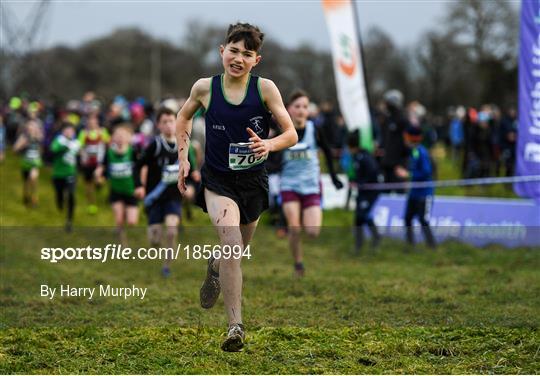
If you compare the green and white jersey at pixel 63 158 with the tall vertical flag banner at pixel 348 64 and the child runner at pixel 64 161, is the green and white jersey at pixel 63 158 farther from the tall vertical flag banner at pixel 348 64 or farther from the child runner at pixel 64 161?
the tall vertical flag banner at pixel 348 64

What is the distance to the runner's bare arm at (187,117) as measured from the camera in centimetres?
615

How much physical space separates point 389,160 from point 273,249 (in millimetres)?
3653

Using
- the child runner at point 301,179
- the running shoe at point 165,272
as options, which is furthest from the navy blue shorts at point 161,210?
the child runner at point 301,179

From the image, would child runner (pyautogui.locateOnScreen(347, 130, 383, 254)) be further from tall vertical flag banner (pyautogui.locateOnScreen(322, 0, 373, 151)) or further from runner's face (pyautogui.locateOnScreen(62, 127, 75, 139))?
runner's face (pyautogui.locateOnScreen(62, 127, 75, 139))

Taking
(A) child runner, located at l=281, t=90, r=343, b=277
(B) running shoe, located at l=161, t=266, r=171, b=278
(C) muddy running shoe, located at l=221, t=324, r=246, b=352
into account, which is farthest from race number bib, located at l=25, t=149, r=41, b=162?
(C) muddy running shoe, located at l=221, t=324, r=246, b=352

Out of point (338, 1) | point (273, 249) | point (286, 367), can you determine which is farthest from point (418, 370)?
point (338, 1)

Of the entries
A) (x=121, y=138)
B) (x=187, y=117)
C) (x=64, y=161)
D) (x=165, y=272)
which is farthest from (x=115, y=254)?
(x=187, y=117)

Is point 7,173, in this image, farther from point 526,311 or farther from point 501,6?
point 501,6

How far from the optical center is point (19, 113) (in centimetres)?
2870

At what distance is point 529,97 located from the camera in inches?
406

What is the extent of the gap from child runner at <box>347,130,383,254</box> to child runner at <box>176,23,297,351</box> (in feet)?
23.1

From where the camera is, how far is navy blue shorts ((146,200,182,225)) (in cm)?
1058

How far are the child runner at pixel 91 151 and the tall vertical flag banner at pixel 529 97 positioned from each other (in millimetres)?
10562

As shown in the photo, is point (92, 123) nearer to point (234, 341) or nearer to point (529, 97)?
point (529, 97)
